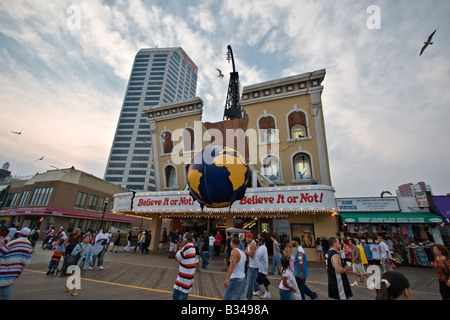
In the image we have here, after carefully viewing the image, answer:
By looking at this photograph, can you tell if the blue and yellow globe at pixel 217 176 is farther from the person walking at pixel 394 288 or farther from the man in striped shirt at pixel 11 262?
the man in striped shirt at pixel 11 262

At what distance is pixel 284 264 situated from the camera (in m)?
4.55

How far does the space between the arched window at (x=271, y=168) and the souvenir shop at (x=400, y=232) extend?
6.51 meters

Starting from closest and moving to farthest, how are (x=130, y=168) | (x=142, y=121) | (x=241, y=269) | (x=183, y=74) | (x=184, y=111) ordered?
1. (x=241, y=269)
2. (x=184, y=111)
3. (x=130, y=168)
4. (x=142, y=121)
5. (x=183, y=74)

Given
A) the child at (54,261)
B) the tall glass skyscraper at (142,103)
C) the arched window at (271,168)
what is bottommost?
the child at (54,261)

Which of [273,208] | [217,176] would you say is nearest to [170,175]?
[273,208]

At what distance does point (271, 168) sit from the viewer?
15633 mm

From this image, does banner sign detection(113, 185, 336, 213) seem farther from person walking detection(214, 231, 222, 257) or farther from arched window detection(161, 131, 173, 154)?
arched window detection(161, 131, 173, 154)

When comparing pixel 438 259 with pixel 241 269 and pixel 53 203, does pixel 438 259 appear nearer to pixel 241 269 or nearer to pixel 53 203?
pixel 241 269

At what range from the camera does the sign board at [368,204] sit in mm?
15867

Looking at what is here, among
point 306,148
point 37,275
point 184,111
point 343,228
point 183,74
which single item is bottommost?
point 37,275

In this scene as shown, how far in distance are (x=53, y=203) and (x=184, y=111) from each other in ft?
81.9

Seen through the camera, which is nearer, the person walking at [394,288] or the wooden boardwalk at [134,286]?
the person walking at [394,288]

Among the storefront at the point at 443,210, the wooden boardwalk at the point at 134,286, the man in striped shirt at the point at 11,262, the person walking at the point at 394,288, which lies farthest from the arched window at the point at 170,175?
the storefront at the point at 443,210

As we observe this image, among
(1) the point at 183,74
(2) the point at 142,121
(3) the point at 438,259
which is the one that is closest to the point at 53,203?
(3) the point at 438,259
